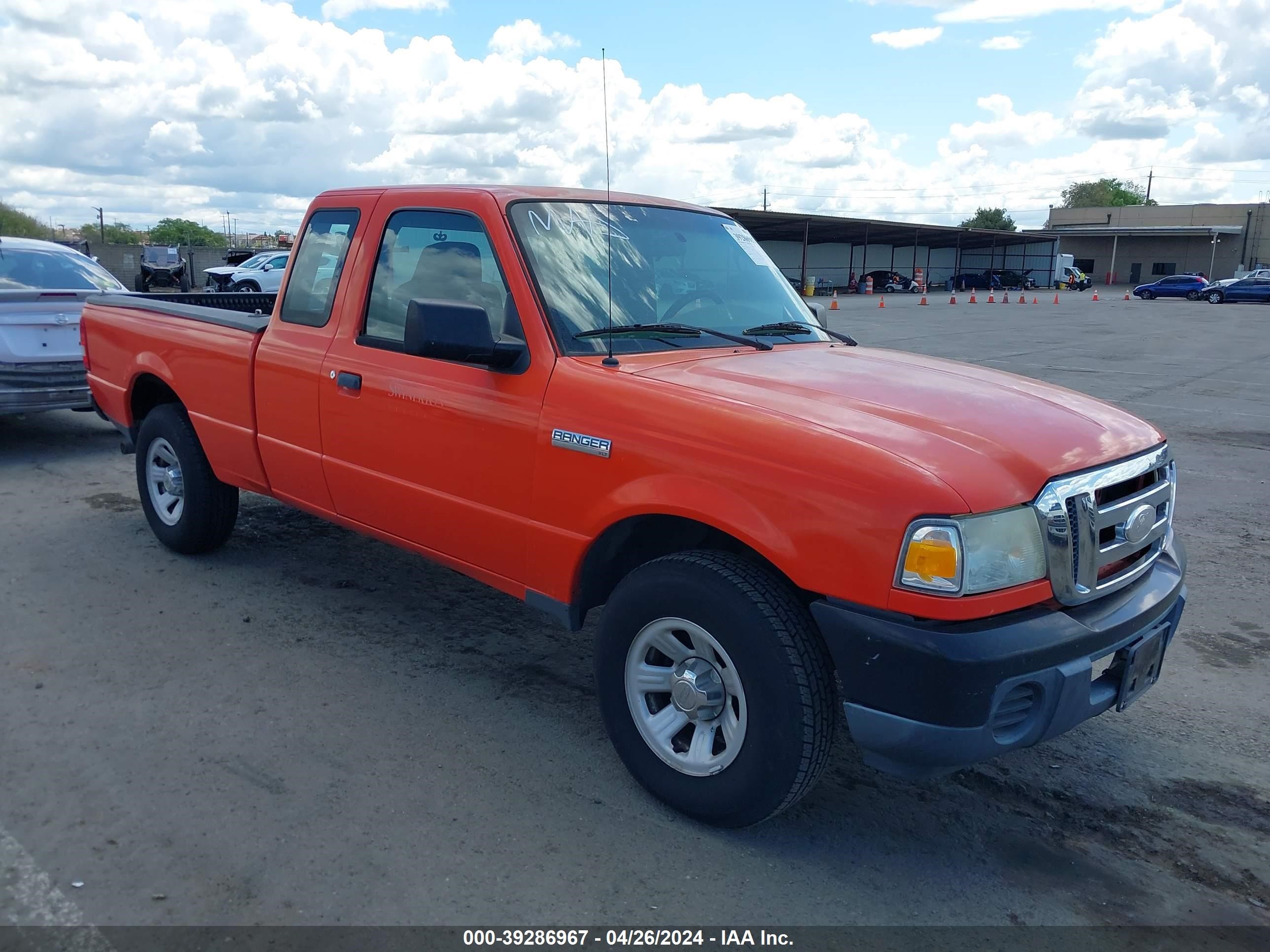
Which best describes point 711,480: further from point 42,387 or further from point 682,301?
point 42,387

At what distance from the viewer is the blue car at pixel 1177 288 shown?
51281 mm

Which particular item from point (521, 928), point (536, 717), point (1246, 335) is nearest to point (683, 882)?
point (521, 928)

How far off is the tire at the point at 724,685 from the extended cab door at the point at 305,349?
6.31ft

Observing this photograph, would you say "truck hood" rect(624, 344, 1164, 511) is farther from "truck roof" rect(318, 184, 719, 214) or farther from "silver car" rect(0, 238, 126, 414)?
"silver car" rect(0, 238, 126, 414)

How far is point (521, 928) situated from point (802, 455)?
1505 mm

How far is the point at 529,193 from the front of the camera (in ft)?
13.1

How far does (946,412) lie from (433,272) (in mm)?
2142

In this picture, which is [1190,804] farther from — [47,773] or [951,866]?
[47,773]

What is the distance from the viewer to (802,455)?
278 cm

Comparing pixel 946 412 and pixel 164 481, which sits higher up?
pixel 946 412

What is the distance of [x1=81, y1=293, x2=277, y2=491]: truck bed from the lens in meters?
4.91

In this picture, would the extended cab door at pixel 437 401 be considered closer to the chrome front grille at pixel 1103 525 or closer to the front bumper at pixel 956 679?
the front bumper at pixel 956 679

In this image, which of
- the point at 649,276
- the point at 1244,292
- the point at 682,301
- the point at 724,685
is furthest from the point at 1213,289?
the point at 724,685

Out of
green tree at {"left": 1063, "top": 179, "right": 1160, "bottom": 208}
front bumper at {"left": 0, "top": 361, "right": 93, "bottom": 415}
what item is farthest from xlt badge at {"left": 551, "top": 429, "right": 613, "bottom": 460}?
green tree at {"left": 1063, "top": 179, "right": 1160, "bottom": 208}
